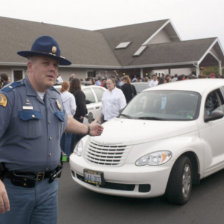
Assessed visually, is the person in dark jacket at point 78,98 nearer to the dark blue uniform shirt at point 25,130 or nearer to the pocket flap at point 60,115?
the pocket flap at point 60,115

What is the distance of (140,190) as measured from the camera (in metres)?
4.41

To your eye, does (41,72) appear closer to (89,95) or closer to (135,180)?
(135,180)

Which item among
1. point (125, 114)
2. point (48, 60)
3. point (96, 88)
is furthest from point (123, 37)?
point (48, 60)

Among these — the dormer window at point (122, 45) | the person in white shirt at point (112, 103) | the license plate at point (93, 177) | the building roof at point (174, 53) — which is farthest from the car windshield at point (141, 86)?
the dormer window at point (122, 45)

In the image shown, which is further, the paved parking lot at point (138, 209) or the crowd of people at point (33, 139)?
the paved parking lot at point (138, 209)

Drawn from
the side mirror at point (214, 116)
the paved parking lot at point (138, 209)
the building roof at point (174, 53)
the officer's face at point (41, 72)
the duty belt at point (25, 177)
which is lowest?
the paved parking lot at point (138, 209)

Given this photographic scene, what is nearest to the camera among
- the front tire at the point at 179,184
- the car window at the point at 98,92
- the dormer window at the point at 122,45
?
the front tire at the point at 179,184

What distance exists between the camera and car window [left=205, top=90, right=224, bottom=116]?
18.3ft

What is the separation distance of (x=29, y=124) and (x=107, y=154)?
7.57 feet

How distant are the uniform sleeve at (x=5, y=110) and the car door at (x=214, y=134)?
137 inches

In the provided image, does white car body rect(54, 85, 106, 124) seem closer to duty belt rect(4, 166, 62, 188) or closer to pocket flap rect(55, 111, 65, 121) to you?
pocket flap rect(55, 111, 65, 121)

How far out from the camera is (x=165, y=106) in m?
5.62

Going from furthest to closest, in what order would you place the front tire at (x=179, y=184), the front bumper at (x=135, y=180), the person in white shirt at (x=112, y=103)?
the person in white shirt at (x=112, y=103) < the front tire at (x=179, y=184) < the front bumper at (x=135, y=180)

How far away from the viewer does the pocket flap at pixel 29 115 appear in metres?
2.39
